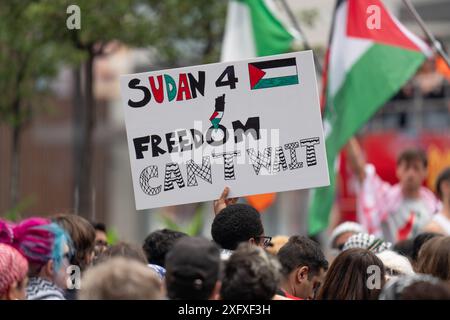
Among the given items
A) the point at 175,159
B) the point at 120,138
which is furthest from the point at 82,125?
the point at 120,138

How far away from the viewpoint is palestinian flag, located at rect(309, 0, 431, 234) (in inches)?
372

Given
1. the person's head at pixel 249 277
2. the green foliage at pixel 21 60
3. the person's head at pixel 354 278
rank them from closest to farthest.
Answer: the person's head at pixel 249 277
the person's head at pixel 354 278
the green foliage at pixel 21 60

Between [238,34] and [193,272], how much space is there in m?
7.43

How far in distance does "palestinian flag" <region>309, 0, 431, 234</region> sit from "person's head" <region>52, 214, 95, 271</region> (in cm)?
322

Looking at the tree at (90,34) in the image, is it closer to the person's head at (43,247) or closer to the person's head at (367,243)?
the person's head at (367,243)

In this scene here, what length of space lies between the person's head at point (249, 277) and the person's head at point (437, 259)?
1566 mm

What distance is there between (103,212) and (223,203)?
74.7ft

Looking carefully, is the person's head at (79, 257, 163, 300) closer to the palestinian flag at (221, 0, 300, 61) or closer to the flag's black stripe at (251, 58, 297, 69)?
the flag's black stripe at (251, 58, 297, 69)

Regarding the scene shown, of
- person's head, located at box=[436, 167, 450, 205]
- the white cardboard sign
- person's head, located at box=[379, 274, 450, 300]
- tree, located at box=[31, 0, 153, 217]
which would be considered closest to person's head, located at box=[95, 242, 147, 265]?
the white cardboard sign

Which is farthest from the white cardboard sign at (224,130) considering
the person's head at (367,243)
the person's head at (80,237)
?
the person's head at (367,243)

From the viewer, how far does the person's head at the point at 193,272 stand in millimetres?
4355

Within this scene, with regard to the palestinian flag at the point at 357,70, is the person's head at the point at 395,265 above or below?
below

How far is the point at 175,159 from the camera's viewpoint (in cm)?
623
